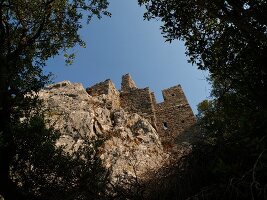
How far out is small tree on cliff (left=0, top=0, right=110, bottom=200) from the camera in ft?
28.4

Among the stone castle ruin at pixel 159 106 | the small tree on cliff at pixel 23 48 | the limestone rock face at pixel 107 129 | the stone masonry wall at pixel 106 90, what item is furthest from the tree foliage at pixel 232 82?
the stone masonry wall at pixel 106 90

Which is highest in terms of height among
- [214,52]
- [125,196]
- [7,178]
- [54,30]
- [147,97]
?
[147,97]

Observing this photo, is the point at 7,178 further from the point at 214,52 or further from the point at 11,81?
the point at 214,52

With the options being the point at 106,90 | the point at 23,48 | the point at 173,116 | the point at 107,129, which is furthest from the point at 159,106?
the point at 23,48

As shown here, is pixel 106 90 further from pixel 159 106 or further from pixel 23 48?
pixel 23 48

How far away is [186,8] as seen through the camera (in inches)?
378

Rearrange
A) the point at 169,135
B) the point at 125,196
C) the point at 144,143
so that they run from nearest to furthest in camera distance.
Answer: the point at 125,196, the point at 144,143, the point at 169,135

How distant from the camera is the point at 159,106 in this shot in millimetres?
29359

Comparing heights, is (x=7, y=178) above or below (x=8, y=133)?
below

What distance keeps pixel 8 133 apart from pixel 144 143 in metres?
13.3

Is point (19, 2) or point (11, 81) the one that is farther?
point (19, 2)

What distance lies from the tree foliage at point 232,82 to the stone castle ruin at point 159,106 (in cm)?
1592

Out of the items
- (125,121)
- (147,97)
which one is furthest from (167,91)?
(125,121)

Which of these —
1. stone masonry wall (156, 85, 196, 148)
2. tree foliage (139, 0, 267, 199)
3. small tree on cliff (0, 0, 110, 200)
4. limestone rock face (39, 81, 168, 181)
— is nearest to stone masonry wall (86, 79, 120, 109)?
limestone rock face (39, 81, 168, 181)
